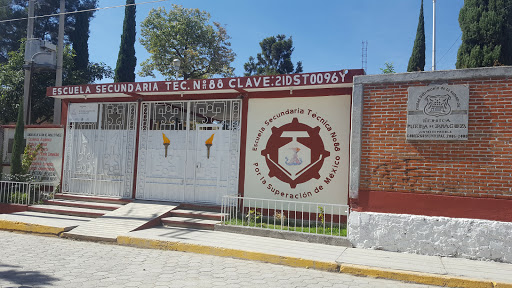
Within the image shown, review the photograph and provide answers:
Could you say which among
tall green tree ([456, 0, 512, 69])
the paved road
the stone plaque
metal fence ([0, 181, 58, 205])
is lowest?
the paved road

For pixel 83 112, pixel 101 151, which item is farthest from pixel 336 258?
pixel 83 112

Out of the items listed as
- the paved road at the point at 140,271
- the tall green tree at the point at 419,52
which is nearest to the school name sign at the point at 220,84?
the paved road at the point at 140,271

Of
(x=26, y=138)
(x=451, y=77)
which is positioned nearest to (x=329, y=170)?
(x=451, y=77)

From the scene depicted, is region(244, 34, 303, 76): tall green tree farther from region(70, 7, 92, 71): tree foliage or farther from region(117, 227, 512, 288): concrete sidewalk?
region(117, 227, 512, 288): concrete sidewalk

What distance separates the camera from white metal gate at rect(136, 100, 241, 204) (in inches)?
358

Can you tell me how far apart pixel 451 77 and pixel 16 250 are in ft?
26.3

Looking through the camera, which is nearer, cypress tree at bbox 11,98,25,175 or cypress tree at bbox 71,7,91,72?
cypress tree at bbox 11,98,25,175

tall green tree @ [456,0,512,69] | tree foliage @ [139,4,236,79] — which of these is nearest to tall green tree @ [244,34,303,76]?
tree foliage @ [139,4,236,79]

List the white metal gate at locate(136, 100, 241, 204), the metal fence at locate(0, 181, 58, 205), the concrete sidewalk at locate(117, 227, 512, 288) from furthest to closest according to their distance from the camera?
the metal fence at locate(0, 181, 58, 205) → the white metal gate at locate(136, 100, 241, 204) → the concrete sidewalk at locate(117, 227, 512, 288)

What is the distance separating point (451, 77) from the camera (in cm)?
652

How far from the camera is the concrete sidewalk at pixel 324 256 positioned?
5.27 m

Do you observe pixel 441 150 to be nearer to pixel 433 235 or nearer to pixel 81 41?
pixel 433 235

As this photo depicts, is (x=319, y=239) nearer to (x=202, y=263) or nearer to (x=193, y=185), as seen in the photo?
(x=202, y=263)

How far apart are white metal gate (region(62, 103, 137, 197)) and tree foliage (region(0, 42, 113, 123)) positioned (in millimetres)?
8374
